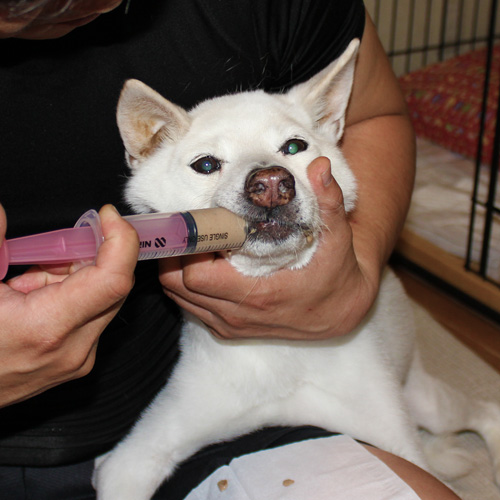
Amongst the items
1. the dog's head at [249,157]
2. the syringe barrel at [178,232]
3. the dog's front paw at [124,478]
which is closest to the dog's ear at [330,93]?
the dog's head at [249,157]

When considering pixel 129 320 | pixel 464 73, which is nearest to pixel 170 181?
pixel 129 320

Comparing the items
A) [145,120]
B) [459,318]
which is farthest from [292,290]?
[459,318]

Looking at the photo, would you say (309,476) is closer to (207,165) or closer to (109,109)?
(207,165)

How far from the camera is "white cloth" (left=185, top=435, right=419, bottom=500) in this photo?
119 cm

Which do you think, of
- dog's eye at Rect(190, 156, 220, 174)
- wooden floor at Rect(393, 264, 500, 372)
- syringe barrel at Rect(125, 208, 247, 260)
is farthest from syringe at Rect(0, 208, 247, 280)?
wooden floor at Rect(393, 264, 500, 372)

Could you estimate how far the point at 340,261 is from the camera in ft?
4.17

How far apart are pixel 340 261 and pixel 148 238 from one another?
465 millimetres

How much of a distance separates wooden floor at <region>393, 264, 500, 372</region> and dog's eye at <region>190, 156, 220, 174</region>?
1.61 m

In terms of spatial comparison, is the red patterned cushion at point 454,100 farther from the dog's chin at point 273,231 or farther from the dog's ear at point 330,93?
the dog's chin at point 273,231

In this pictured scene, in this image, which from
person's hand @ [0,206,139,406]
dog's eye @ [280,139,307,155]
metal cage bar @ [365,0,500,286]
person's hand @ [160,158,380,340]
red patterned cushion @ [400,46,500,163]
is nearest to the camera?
person's hand @ [0,206,139,406]

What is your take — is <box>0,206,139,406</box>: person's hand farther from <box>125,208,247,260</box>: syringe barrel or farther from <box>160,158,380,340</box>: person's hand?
<box>160,158,380,340</box>: person's hand

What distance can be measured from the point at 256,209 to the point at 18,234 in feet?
1.79

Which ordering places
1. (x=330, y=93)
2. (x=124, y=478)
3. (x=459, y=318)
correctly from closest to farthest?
(x=124, y=478) → (x=330, y=93) → (x=459, y=318)

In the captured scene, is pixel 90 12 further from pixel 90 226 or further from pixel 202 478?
pixel 202 478
